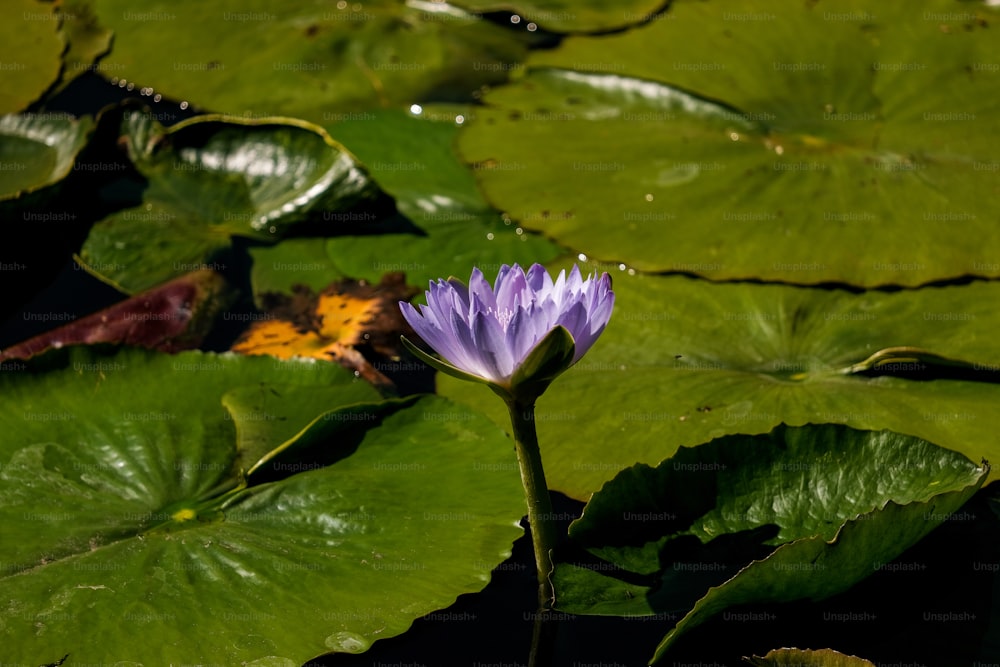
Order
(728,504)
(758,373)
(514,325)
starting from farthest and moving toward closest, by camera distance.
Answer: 1. (758,373)
2. (728,504)
3. (514,325)

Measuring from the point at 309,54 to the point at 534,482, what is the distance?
2.72 metres

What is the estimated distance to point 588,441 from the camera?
2316 millimetres

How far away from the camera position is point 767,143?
3205 millimetres

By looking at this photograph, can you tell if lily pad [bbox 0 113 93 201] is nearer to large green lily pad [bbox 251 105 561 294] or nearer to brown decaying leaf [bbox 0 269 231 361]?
brown decaying leaf [bbox 0 269 231 361]

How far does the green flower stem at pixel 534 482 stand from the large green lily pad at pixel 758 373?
1.02ft

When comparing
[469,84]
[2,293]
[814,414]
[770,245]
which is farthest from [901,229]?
[2,293]

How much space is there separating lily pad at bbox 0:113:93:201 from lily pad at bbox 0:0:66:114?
341mm

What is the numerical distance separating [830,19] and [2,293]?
11.0ft

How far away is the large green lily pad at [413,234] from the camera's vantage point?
10.0ft

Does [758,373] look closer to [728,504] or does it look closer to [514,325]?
[728,504]

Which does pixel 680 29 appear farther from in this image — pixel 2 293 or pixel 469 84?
pixel 2 293

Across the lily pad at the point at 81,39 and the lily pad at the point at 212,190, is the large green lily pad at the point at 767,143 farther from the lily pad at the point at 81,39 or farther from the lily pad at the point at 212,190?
the lily pad at the point at 81,39

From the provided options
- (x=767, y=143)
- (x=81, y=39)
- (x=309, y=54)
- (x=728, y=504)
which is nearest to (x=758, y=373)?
(x=728, y=504)

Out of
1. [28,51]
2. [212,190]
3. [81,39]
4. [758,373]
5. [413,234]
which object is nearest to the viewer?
[758,373]
